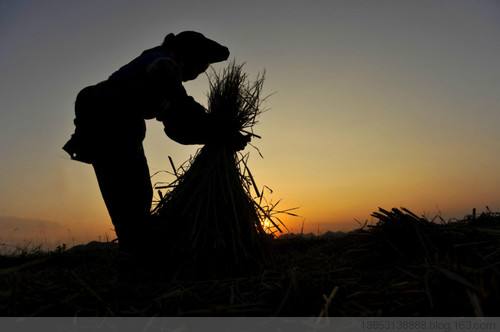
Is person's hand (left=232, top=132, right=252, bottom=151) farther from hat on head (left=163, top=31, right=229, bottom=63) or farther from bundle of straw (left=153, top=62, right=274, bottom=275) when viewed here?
hat on head (left=163, top=31, right=229, bottom=63)

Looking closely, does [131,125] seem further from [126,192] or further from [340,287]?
[340,287]

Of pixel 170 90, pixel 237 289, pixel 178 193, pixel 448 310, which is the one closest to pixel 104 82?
pixel 170 90

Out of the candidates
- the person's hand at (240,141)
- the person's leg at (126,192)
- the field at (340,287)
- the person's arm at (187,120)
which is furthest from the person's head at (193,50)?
the field at (340,287)

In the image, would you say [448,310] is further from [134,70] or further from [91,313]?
[134,70]

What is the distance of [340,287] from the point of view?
1.88m

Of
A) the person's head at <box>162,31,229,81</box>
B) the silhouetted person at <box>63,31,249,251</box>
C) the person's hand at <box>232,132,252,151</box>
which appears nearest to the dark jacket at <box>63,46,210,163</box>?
the silhouetted person at <box>63,31,249,251</box>

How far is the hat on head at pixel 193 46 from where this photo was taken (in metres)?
A: 3.34

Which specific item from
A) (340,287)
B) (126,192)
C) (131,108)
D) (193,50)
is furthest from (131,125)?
(340,287)

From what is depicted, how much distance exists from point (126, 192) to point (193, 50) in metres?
1.36

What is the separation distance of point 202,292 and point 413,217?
1.69 m

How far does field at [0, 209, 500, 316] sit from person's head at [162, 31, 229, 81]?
1726mm

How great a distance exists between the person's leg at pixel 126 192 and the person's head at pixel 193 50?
0.93 metres

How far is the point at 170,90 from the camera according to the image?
9.72 feet

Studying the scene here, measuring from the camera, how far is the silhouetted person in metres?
2.94
